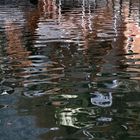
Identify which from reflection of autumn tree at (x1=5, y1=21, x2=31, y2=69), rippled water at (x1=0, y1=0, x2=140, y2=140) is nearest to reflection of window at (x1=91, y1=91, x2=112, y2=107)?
rippled water at (x1=0, y1=0, x2=140, y2=140)

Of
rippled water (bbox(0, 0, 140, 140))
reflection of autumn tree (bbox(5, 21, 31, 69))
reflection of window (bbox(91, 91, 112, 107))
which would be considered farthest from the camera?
reflection of autumn tree (bbox(5, 21, 31, 69))

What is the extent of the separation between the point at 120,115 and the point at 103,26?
1542 cm

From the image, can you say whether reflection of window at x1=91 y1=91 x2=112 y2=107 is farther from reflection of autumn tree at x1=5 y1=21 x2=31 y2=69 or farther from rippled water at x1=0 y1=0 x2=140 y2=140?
reflection of autumn tree at x1=5 y1=21 x2=31 y2=69

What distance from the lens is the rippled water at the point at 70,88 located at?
6691 mm

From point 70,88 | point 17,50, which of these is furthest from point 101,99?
point 17,50

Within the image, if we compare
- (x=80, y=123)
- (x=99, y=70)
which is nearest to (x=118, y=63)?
(x=99, y=70)

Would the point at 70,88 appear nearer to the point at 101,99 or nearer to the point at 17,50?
the point at 101,99

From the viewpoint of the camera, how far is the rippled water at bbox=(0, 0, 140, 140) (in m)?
6.69

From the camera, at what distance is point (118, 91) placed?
895 cm

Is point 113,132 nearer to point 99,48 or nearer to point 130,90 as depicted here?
point 130,90

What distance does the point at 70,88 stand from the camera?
934cm

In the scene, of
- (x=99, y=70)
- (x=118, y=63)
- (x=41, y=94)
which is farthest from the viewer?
(x=118, y=63)

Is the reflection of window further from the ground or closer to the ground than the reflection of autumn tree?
further from the ground

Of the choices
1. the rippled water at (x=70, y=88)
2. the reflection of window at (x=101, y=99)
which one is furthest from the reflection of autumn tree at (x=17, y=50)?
the reflection of window at (x=101, y=99)
